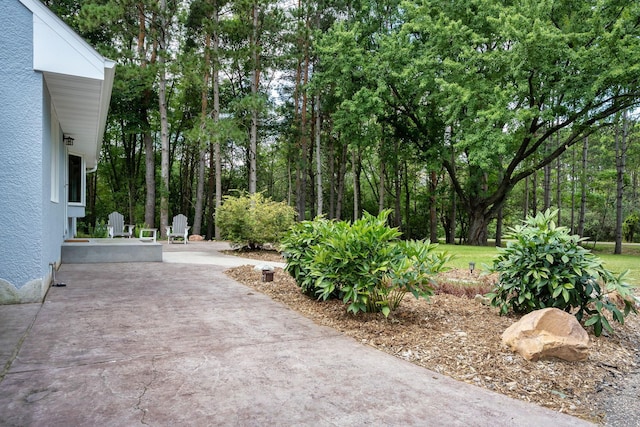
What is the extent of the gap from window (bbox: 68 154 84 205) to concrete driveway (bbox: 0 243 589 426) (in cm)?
727

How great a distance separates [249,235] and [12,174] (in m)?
6.33

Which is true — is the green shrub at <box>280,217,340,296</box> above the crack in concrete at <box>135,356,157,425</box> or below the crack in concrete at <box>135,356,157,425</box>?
above

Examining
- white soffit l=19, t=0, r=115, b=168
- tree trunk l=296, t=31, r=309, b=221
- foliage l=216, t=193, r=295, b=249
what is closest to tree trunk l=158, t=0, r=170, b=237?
foliage l=216, t=193, r=295, b=249

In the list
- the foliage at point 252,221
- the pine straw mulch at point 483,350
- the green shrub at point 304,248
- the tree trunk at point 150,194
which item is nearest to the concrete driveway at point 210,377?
the pine straw mulch at point 483,350

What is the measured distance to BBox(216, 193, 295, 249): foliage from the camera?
10.1 m

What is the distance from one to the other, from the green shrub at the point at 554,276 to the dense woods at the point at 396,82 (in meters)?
5.41

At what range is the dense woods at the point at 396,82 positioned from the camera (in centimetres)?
1245

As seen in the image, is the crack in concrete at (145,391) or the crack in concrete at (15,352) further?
the crack in concrete at (15,352)

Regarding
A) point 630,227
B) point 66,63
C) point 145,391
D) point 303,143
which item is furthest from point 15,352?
point 630,227

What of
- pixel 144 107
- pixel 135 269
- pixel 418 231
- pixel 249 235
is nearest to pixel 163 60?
pixel 144 107

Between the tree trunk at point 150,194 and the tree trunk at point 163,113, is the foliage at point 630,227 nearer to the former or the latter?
the tree trunk at point 163,113

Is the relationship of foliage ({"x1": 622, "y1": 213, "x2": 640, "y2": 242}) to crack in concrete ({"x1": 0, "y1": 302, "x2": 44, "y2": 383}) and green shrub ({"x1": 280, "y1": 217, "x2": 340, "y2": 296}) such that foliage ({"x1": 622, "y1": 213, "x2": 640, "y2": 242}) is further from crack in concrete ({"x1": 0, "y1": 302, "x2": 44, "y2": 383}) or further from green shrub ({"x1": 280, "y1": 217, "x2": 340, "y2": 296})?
crack in concrete ({"x1": 0, "y1": 302, "x2": 44, "y2": 383})

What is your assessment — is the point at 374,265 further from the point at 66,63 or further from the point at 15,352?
the point at 66,63

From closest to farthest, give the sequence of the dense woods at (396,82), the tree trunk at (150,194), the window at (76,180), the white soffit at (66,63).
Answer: the white soffit at (66,63)
the window at (76,180)
the dense woods at (396,82)
the tree trunk at (150,194)
